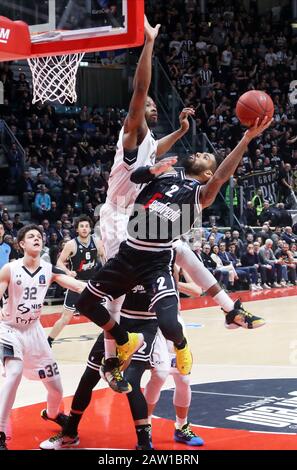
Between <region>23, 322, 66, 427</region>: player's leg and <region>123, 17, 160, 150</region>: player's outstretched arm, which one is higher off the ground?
<region>123, 17, 160, 150</region>: player's outstretched arm

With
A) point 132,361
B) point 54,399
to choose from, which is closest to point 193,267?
point 132,361

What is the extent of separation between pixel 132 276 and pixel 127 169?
2.31 ft

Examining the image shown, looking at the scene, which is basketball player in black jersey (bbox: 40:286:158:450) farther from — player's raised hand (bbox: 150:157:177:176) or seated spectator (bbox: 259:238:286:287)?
seated spectator (bbox: 259:238:286:287)

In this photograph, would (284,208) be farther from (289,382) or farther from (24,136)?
(289,382)

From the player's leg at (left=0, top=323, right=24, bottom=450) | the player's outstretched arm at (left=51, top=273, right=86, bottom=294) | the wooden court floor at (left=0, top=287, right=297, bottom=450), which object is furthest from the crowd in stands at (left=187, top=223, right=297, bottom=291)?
the player's leg at (left=0, top=323, right=24, bottom=450)

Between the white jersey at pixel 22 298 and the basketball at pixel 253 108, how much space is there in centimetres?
195

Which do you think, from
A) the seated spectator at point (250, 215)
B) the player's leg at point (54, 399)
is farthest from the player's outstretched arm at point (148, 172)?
the seated spectator at point (250, 215)

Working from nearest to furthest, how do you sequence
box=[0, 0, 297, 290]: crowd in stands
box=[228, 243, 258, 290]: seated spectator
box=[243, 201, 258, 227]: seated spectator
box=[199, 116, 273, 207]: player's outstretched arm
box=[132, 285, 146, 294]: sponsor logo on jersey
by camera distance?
box=[199, 116, 273, 207]: player's outstretched arm
box=[132, 285, 146, 294]: sponsor logo on jersey
box=[0, 0, 297, 290]: crowd in stands
box=[228, 243, 258, 290]: seated spectator
box=[243, 201, 258, 227]: seated spectator

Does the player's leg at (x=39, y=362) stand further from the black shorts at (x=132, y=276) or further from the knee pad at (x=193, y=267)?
the knee pad at (x=193, y=267)

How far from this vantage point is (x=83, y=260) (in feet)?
34.1

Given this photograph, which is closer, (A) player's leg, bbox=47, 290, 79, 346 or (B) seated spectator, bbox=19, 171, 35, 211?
(A) player's leg, bbox=47, 290, 79, 346

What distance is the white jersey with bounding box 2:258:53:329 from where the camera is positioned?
19.4 feet

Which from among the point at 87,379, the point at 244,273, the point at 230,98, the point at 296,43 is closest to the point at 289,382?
the point at 87,379

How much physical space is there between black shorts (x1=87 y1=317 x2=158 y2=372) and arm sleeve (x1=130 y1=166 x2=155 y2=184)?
1.11m
